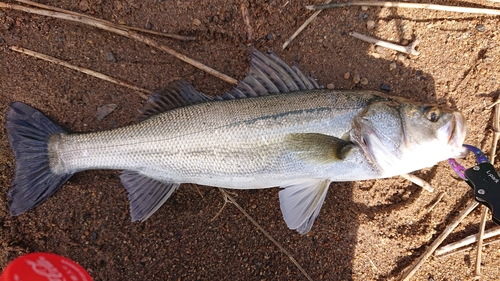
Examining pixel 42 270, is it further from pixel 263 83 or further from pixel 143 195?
pixel 263 83

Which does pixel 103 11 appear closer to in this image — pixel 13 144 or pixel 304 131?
pixel 13 144

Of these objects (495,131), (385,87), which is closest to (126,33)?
(385,87)

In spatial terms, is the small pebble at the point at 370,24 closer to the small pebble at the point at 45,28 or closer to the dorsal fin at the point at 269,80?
the dorsal fin at the point at 269,80

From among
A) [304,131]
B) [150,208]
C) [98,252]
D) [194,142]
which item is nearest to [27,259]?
[98,252]

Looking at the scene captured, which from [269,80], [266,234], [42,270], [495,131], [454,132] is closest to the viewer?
[42,270]

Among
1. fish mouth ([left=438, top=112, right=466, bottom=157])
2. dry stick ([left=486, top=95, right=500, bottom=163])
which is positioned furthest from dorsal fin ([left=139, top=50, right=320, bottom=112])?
dry stick ([left=486, top=95, right=500, bottom=163])
